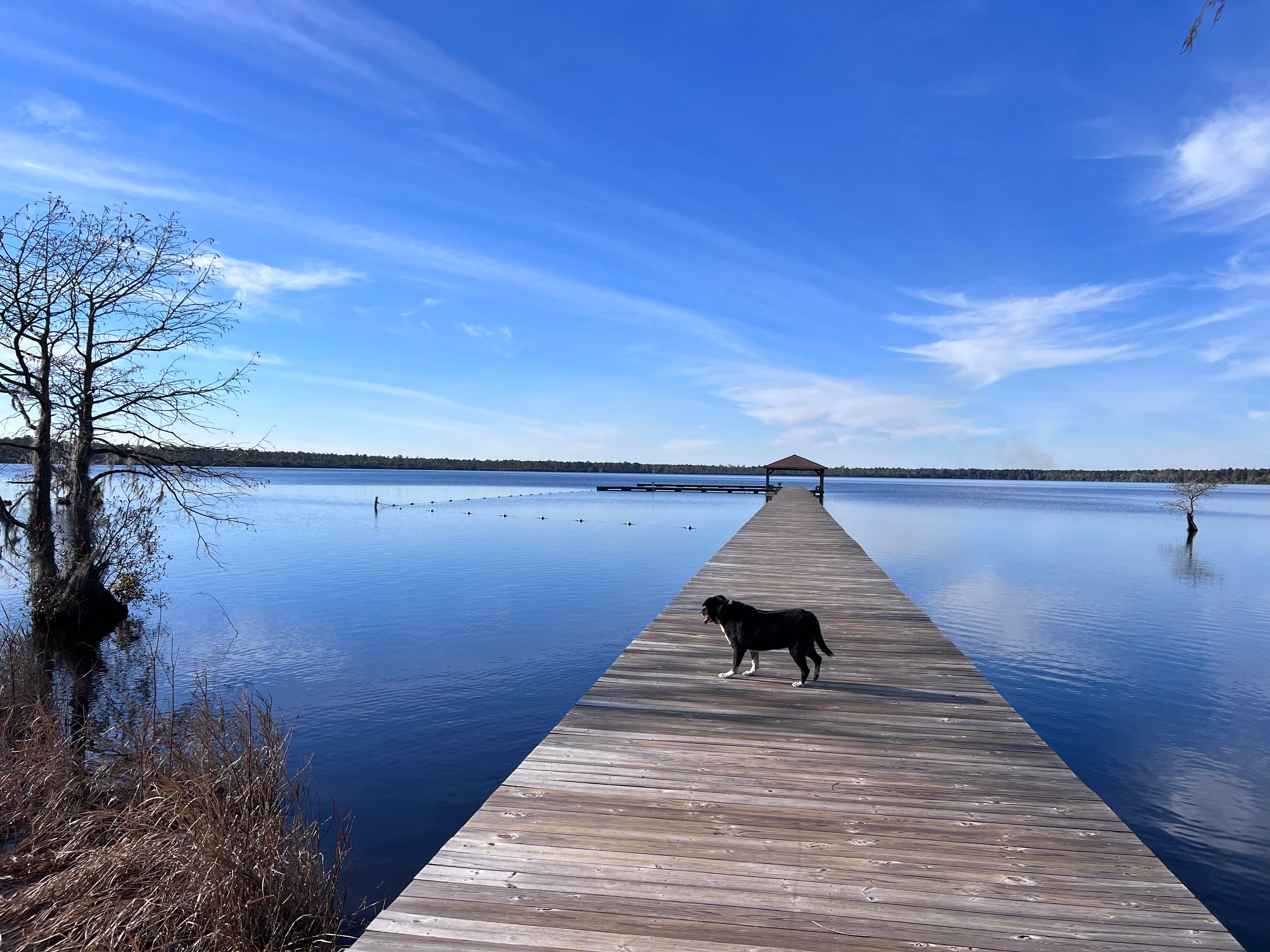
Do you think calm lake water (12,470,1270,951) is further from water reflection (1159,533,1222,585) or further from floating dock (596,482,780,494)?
floating dock (596,482,780,494)

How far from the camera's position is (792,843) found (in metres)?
3.41

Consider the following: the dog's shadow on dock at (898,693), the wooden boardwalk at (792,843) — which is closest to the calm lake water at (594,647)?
the dog's shadow on dock at (898,693)

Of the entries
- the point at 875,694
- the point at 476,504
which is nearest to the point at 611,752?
the point at 875,694

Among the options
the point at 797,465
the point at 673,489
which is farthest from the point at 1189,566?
the point at 673,489

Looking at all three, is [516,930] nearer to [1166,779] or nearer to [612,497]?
[1166,779]

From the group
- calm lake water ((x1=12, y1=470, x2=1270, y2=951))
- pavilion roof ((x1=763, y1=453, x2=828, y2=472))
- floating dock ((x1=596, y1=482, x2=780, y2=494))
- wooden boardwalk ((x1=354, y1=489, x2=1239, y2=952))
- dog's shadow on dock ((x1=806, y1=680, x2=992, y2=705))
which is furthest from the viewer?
floating dock ((x1=596, y1=482, x2=780, y2=494))

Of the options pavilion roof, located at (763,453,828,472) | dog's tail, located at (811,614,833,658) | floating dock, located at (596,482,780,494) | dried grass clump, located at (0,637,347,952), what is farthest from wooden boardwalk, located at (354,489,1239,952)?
floating dock, located at (596,482,780,494)

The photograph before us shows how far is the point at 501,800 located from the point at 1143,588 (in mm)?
24771

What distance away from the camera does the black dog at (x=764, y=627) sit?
5852 mm

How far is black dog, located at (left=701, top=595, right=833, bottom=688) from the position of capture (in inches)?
230

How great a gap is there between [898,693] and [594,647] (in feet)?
27.6

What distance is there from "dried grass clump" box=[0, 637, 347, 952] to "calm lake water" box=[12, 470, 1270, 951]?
1.58 meters

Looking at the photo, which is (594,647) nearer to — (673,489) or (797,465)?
(797,465)

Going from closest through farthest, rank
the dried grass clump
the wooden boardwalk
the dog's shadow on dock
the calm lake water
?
the wooden boardwalk
the dried grass clump
the dog's shadow on dock
the calm lake water
